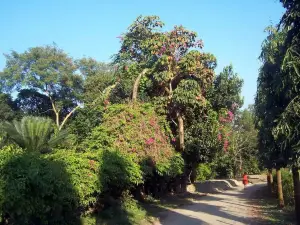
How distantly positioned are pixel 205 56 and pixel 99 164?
11130 mm

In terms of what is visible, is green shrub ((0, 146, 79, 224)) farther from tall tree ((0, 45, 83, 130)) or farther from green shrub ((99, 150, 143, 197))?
tall tree ((0, 45, 83, 130))

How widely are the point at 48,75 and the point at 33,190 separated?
99.9 ft

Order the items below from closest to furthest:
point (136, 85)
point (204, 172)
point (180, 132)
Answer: point (136, 85)
point (180, 132)
point (204, 172)

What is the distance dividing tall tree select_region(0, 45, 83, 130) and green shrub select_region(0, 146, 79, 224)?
27171 millimetres

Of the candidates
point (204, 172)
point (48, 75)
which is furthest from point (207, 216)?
point (48, 75)

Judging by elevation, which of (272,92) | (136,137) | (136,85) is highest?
(136,85)

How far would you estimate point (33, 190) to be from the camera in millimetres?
8641

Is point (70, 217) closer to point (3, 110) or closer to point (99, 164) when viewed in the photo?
point (99, 164)

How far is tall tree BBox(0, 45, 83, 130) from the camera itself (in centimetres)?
3738

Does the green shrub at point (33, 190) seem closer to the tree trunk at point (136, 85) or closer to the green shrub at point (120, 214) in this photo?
the green shrub at point (120, 214)

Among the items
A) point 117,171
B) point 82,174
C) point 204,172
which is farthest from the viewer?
Answer: point 204,172

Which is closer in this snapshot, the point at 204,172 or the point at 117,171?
the point at 117,171

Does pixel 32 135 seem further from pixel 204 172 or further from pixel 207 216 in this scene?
pixel 204 172

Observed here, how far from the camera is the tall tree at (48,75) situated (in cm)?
3738
